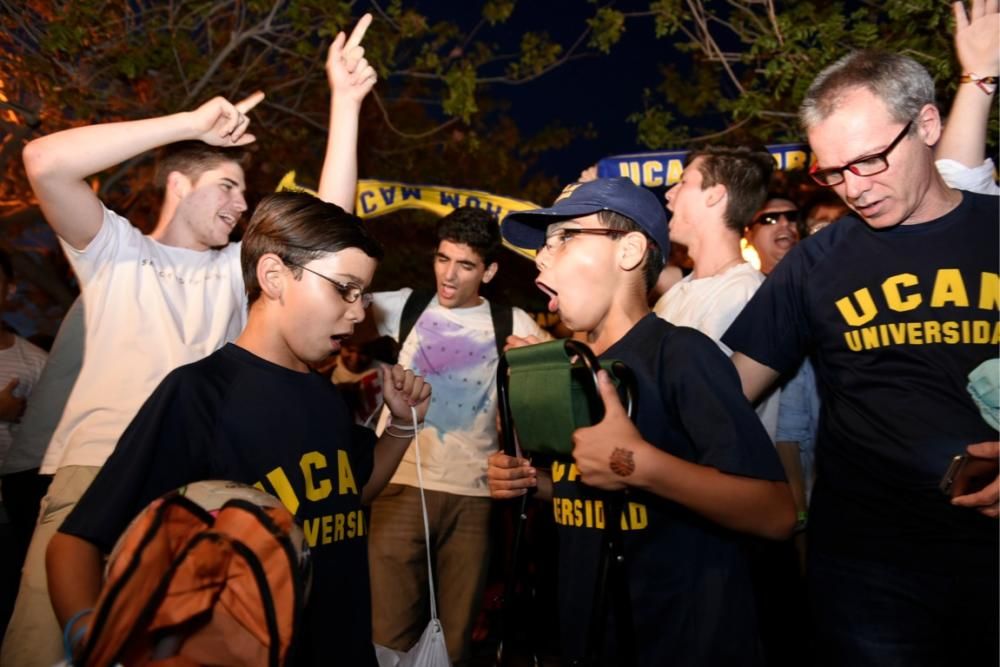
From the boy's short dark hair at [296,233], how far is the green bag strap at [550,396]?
77cm

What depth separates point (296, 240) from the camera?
2828 mm

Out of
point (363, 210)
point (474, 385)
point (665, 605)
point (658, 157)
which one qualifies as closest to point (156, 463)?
point (665, 605)

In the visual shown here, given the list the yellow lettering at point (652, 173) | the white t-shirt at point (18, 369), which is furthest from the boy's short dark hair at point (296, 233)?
the yellow lettering at point (652, 173)

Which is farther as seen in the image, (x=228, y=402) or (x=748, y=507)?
(x=228, y=402)

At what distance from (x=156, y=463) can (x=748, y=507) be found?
1.67m

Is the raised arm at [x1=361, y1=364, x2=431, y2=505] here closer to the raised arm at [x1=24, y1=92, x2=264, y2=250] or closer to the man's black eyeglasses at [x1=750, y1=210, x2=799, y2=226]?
the raised arm at [x1=24, y1=92, x2=264, y2=250]

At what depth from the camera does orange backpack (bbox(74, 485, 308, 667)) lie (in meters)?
1.71

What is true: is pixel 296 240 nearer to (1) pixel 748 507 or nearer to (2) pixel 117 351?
(2) pixel 117 351

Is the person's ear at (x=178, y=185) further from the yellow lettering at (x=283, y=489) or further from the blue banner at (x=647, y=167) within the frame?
the blue banner at (x=647, y=167)

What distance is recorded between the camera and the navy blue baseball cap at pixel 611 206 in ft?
9.45

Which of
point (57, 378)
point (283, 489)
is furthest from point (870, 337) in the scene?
point (57, 378)

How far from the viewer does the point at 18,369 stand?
5.60m

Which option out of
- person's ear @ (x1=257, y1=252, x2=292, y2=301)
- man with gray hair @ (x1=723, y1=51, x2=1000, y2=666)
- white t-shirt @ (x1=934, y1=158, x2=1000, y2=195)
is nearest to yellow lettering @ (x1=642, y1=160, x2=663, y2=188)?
white t-shirt @ (x1=934, y1=158, x2=1000, y2=195)

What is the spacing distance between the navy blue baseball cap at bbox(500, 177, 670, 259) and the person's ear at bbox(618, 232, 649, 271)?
4 centimetres
